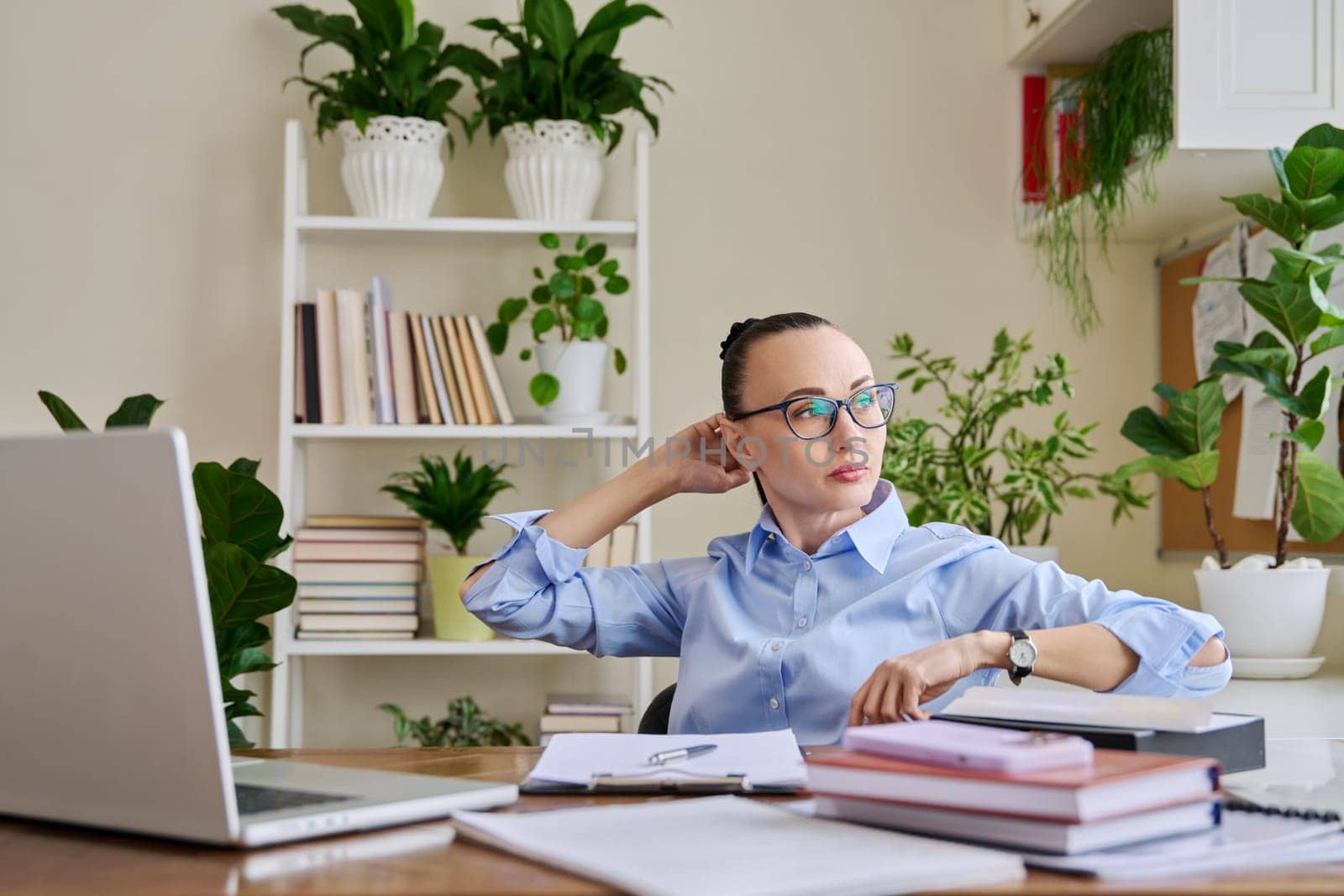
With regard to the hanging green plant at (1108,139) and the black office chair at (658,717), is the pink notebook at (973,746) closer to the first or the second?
the black office chair at (658,717)

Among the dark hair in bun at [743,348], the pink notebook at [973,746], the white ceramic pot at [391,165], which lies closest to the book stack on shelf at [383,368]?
the white ceramic pot at [391,165]

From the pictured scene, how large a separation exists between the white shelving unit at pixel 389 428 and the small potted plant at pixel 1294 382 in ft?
3.54

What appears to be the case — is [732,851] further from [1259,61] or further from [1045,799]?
[1259,61]

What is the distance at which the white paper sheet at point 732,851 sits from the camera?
68 centimetres

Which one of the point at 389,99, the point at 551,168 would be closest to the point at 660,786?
the point at 551,168

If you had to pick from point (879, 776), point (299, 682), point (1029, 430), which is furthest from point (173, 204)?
point (879, 776)

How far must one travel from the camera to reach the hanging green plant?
90.9 inches

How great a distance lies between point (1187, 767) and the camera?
77 centimetres

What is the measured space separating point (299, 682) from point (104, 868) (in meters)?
1.96

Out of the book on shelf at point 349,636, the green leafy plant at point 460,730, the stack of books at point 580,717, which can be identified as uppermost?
the book on shelf at point 349,636

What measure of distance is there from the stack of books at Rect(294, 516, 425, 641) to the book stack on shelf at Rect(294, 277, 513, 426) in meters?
0.23

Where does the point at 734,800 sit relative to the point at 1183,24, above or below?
below

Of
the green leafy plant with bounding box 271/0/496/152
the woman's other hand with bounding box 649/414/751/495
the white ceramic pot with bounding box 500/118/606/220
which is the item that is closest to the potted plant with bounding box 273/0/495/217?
the green leafy plant with bounding box 271/0/496/152

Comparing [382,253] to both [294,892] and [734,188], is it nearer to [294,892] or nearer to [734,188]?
[734,188]
